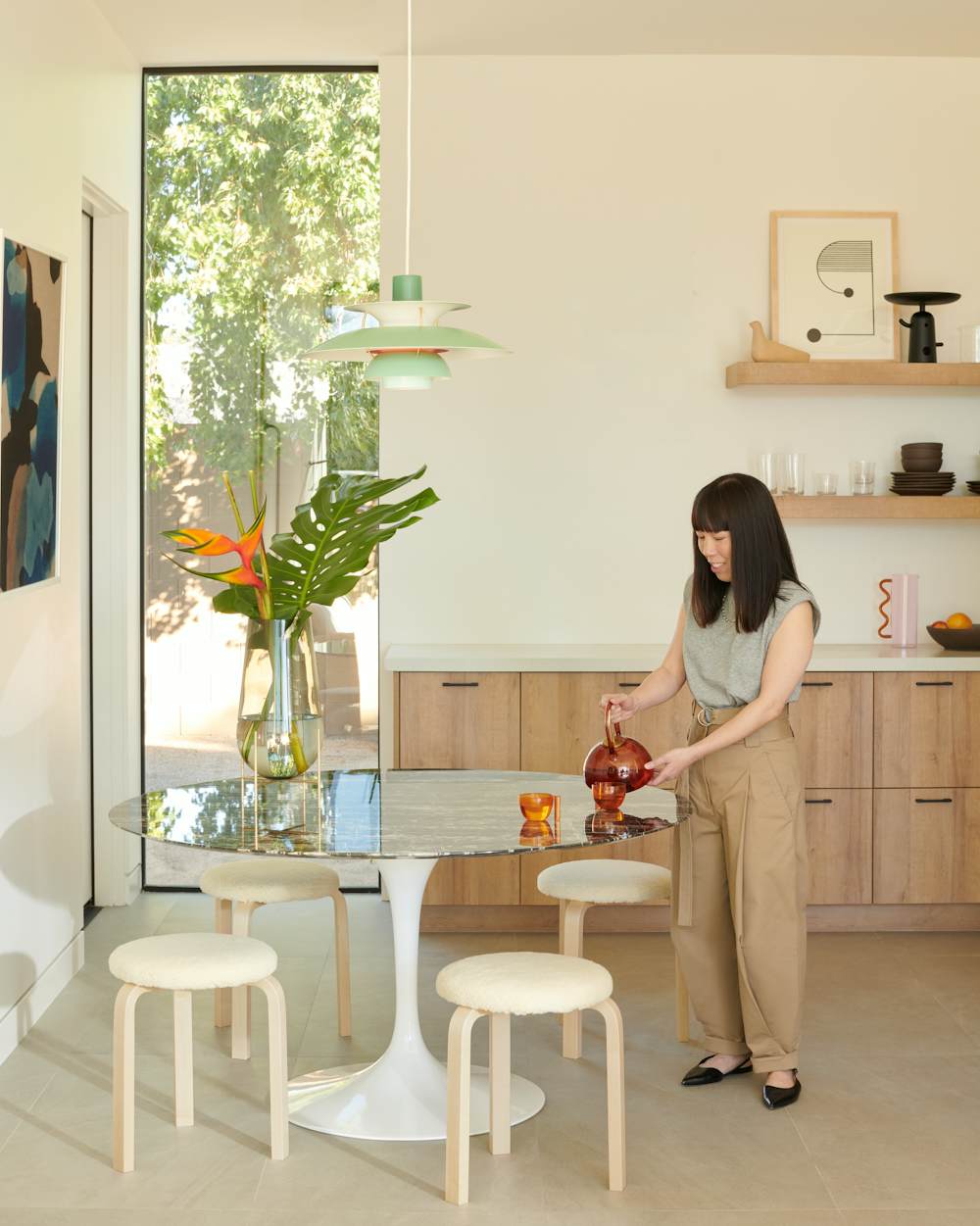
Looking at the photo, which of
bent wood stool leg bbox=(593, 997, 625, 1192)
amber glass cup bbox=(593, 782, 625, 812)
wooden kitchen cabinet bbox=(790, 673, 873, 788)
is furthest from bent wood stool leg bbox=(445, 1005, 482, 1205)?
wooden kitchen cabinet bbox=(790, 673, 873, 788)

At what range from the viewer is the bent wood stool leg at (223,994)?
373 centimetres

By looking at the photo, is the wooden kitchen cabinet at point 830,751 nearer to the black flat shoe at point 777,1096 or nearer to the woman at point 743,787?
the woman at point 743,787

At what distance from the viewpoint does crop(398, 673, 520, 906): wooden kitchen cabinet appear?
4703 mm

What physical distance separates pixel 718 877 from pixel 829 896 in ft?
4.65

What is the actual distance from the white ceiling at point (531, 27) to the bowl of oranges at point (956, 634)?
1.90 m

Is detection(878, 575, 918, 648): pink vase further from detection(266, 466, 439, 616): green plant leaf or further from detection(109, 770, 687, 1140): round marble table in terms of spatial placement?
detection(266, 466, 439, 616): green plant leaf

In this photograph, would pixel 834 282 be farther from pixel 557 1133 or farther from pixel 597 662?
pixel 557 1133

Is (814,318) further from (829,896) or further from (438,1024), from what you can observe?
(438,1024)

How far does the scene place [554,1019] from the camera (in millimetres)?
3967

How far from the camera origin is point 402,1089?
10.9ft

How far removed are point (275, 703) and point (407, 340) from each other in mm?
925

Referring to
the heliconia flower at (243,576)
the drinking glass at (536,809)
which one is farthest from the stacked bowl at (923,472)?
the heliconia flower at (243,576)

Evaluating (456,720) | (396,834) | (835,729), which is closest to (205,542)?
(396,834)

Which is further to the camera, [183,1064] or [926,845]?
[926,845]
